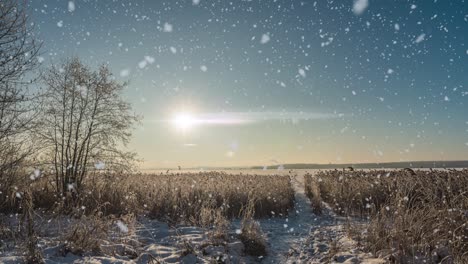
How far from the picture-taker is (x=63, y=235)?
8.24m

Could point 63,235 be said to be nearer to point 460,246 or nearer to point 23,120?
point 23,120

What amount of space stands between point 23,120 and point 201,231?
20.3 ft

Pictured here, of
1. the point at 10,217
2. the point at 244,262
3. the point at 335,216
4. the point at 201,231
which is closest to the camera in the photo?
the point at 244,262

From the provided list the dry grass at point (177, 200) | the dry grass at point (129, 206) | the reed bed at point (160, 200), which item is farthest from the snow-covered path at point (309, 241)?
the dry grass at point (177, 200)

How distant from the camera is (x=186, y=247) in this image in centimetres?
873

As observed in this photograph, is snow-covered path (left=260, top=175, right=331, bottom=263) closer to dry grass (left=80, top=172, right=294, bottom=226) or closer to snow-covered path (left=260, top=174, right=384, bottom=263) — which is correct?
snow-covered path (left=260, top=174, right=384, bottom=263)

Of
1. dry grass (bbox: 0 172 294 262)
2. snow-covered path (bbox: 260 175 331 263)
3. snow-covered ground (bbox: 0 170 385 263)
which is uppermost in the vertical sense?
dry grass (bbox: 0 172 294 262)

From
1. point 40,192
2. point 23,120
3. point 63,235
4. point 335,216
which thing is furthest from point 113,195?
point 335,216

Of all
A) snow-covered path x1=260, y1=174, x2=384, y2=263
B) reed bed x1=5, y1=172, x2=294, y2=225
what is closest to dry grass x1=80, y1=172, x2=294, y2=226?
reed bed x1=5, y1=172, x2=294, y2=225

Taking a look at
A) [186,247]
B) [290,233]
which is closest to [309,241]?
[290,233]

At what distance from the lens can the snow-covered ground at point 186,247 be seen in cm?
782

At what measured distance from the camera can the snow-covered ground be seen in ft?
25.7

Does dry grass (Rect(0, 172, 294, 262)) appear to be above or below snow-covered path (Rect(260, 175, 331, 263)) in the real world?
above

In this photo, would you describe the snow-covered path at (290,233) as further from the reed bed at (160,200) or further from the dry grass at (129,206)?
the reed bed at (160,200)
